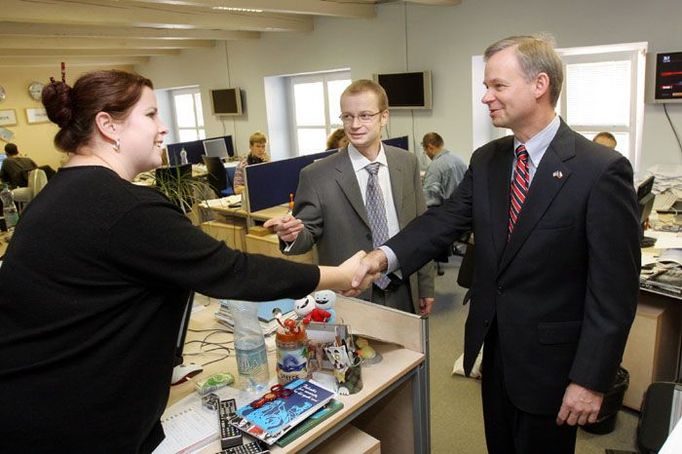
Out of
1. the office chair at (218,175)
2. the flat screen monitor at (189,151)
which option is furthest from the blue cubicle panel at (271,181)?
the flat screen monitor at (189,151)

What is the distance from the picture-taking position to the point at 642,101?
457 cm

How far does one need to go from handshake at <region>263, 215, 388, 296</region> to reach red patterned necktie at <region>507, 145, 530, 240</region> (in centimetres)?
46

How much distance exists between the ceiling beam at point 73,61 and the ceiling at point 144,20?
0.35 ft

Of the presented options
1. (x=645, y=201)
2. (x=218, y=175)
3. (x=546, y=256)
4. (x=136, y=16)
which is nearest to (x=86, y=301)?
(x=546, y=256)

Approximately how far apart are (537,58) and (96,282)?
1.24 metres

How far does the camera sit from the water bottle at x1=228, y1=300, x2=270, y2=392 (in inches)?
62.2

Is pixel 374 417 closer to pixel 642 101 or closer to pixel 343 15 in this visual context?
pixel 642 101

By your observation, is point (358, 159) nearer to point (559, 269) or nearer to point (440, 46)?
point (559, 269)

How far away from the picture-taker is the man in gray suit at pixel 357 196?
2.01 metres

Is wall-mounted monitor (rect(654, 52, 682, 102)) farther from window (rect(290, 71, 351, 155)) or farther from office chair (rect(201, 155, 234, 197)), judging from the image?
office chair (rect(201, 155, 234, 197))

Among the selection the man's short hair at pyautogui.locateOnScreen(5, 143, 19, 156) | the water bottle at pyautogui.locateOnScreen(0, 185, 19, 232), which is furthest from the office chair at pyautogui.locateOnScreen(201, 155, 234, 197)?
the man's short hair at pyautogui.locateOnScreen(5, 143, 19, 156)

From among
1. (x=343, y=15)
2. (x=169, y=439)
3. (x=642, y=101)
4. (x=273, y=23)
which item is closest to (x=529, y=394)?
(x=169, y=439)

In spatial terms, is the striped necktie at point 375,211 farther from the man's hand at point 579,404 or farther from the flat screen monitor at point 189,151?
the flat screen monitor at point 189,151

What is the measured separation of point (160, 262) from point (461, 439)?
2069mm
